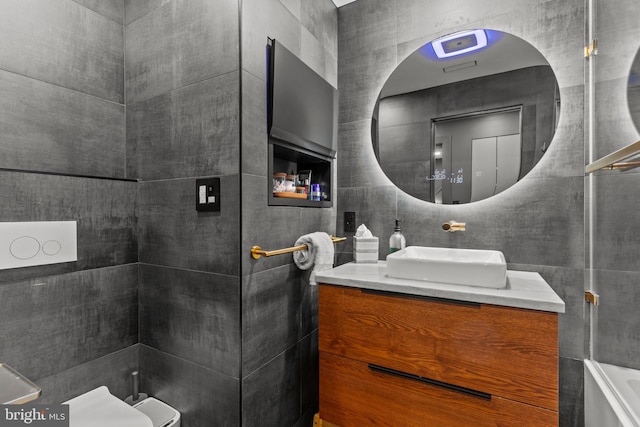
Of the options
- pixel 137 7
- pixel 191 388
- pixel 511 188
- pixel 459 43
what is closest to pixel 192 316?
pixel 191 388

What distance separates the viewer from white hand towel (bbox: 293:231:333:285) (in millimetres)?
1448

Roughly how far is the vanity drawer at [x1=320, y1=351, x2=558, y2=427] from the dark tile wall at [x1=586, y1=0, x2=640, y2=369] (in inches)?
20.6

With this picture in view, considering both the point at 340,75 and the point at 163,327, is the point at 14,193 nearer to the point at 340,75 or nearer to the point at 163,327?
the point at 163,327

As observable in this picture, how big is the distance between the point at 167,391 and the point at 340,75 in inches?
75.7

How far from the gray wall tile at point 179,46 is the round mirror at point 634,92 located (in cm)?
141

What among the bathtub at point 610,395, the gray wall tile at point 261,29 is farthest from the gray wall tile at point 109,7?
the bathtub at point 610,395

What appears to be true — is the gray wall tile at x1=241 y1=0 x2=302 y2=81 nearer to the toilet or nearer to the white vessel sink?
the white vessel sink

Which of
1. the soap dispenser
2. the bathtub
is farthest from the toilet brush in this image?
the bathtub

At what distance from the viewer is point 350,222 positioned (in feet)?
6.16

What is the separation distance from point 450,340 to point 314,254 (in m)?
0.66

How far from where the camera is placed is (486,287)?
111 cm
